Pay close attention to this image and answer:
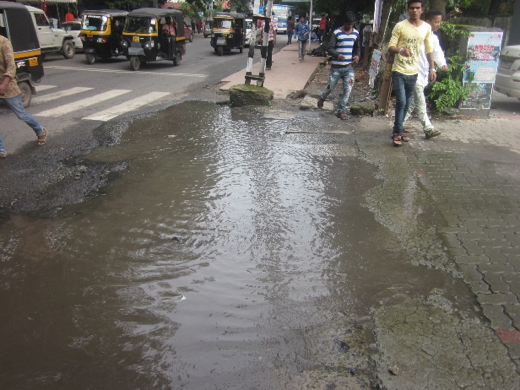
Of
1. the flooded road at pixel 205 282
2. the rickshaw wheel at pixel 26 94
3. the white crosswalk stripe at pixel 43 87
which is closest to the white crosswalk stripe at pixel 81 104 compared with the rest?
the rickshaw wheel at pixel 26 94

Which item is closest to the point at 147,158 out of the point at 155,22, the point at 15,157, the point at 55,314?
the point at 15,157

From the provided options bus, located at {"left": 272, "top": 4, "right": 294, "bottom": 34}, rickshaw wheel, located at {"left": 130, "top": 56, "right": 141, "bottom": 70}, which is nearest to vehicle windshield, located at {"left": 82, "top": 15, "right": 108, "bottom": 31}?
rickshaw wheel, located at {"left": 130, "top": 56, "right": 141, "bottom": 70}

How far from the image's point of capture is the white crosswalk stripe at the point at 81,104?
8931 millimetres

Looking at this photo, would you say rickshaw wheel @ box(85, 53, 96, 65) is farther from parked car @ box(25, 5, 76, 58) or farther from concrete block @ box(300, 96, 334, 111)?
Result: concrete block @ box(300, 96, 334, 111)

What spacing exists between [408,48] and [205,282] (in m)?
4.77

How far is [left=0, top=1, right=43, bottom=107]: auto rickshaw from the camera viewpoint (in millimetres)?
8754

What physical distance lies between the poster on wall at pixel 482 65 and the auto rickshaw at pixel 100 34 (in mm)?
13577

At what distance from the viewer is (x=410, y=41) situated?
6.28m

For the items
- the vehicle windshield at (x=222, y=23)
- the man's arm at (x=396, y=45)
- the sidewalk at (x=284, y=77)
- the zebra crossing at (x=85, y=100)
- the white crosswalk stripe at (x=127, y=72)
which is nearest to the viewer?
the man's arm at (x=396, y=45)

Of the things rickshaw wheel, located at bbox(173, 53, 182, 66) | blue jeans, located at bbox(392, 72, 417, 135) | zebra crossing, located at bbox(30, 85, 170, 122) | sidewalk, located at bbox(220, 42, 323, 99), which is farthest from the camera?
rickshaw wheel, located at bbox(173, 53, 182, 66)

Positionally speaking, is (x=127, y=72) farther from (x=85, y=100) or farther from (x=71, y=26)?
(x=71, y=26)

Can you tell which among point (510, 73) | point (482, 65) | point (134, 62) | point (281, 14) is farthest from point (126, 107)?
point (281, 14)

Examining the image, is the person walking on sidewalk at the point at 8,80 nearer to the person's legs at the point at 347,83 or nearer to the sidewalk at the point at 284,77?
the person's legs at the point at 347,83

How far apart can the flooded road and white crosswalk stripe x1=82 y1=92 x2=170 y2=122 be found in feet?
11.7
